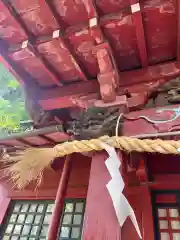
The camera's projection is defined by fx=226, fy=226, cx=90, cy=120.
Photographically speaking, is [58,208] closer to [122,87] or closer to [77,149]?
[77,149]

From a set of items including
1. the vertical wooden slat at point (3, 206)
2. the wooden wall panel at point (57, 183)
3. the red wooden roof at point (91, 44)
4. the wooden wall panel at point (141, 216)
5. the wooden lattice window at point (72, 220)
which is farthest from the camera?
the vertical wooden slat at point (3, 206)

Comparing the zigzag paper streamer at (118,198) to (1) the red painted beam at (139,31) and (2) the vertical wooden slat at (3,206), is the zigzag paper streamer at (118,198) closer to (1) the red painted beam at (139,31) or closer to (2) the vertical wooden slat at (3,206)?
(1) the red painted beam at (139,31)

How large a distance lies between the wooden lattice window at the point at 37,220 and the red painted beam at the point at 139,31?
200cm

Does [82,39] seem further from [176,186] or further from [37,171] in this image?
[176,186]

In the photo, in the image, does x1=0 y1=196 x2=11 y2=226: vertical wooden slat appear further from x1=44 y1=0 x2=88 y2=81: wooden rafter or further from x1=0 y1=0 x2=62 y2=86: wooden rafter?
x1=44 y1=0 x2=88 y2=81: wooden rafter

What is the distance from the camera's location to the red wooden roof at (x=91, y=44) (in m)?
2.10

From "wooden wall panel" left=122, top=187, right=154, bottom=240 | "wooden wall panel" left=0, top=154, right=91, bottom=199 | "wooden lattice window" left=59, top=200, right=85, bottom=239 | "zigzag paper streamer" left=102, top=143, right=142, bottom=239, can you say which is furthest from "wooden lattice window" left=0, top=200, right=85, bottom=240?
"zigzag paper streamer" left=102, top=143, right=142, bottom=239

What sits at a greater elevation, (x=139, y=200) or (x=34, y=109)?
(x=34, y=109)

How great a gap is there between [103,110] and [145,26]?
3.06 feet

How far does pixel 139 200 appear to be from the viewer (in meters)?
2.75

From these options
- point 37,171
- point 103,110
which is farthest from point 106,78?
point 37,171

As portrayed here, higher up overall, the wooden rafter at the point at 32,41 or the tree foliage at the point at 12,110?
the tree foliage at the point at 12,110

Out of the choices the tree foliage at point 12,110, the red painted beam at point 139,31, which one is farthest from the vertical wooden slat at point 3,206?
the red painted beam at point 139,31

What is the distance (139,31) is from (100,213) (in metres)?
1.70
